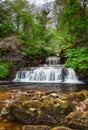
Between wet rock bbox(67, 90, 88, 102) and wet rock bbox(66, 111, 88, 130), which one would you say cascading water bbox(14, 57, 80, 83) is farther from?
wet rock bbox(66, 111, 88, 130)

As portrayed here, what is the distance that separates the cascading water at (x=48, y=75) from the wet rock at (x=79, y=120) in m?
11.3

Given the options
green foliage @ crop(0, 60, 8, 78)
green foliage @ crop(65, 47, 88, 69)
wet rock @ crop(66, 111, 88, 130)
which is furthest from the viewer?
green foliage @ crop(0, 60, 8, 78)

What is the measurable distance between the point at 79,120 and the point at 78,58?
9679 mm

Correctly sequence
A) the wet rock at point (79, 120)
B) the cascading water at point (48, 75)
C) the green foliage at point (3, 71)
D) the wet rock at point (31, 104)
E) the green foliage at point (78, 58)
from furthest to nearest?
the green foliage at point (3, 71)
the cascading water at point (48, 75)
the green foliage at point (78, 58)
the wet rock at point (31, 104)
the wet rock at point (79, 120)

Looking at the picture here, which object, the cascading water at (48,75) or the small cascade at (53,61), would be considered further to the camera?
the small cascade at (53,61)

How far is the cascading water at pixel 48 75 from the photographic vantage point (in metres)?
17.8

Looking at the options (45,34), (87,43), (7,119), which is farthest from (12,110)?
(45,34)

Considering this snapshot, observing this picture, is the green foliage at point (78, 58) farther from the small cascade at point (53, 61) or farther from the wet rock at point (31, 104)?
the wet rock at point (31, 104)

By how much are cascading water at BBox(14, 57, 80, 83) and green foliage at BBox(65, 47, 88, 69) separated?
2.24 metres

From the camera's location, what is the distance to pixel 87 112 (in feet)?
20.1

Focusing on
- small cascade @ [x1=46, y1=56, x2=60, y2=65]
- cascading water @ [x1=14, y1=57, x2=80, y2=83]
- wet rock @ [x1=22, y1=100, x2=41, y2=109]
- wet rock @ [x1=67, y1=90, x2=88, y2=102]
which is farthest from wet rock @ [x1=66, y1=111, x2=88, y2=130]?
small cascade @ [x1=46, y1=56, x2=60, y2=65]

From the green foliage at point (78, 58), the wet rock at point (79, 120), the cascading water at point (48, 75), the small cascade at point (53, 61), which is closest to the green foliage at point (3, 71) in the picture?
the cascading water at point (48, 75)

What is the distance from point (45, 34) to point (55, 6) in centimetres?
1059

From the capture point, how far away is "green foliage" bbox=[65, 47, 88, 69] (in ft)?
50.4
